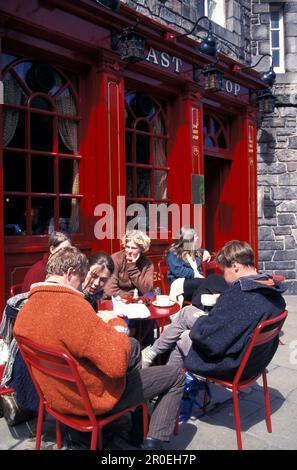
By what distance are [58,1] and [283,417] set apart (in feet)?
15.4

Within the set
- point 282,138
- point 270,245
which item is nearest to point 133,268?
point 270,245

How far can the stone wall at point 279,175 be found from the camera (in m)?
8.36

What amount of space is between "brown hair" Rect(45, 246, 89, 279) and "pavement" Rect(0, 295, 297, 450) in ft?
3.83

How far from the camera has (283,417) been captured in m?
3.13

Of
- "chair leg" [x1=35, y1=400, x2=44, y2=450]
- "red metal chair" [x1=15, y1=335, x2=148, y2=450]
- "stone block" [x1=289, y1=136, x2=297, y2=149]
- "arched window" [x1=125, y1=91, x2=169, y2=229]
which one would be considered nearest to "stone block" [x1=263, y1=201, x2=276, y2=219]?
"stone block" [x1=289, y1=136, x2=297, y2=149]

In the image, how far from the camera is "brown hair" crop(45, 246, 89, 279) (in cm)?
235

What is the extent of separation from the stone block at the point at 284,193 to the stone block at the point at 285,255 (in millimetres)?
1053

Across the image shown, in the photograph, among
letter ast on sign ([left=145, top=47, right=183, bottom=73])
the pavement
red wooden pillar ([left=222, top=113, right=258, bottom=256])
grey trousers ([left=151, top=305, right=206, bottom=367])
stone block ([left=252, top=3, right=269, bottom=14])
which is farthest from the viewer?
stone block ([left=252, top=3, right=269, bottom=14])

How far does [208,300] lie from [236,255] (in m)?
0.54

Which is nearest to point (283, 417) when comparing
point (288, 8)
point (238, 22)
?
point (238, 22)

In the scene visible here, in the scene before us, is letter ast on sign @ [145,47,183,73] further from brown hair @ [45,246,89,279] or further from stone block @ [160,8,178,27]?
brown hair @ [45,246,89,279]

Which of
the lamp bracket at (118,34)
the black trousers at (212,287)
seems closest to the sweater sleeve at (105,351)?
the black trousers at (212,287)

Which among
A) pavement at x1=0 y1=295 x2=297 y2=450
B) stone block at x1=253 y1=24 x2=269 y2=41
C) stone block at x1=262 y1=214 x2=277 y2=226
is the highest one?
stone block at x1=253 y1=24 x2=269 y2=41
